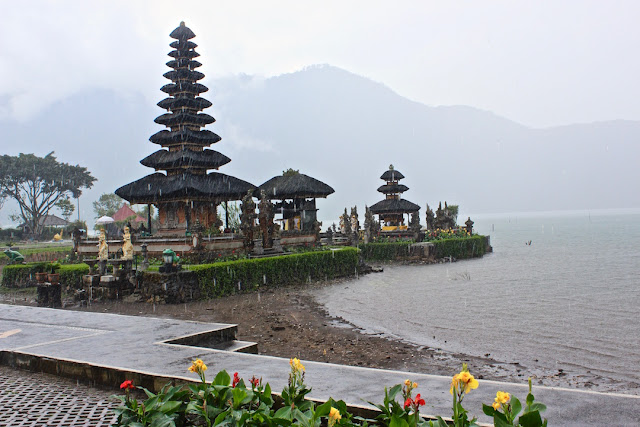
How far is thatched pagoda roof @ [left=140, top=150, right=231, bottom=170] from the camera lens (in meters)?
28.8

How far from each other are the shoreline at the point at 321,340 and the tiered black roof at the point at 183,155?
374 inches

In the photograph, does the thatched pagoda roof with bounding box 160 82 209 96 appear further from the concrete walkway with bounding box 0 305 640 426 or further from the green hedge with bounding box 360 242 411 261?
the concrete walkway with bounding box 0 305 640 426

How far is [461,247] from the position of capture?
1602 inches

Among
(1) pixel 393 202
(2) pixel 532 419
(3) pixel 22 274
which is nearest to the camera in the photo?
(2) pixel 532 419

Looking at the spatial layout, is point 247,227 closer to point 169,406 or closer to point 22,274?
point 22,274

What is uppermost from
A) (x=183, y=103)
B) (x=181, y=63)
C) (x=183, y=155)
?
(x=181, y=63)

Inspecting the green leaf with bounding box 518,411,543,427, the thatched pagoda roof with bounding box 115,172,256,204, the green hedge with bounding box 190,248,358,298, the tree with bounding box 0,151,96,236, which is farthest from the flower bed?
the tree with bounding box 0,151,96,236

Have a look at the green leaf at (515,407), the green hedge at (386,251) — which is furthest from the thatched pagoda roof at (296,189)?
the green leaf at (515,407)

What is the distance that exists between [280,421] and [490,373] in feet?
22.4

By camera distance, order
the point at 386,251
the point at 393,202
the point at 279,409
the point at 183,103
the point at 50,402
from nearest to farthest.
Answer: the point at 279,409
the point at 50,402
the point at 183,103
the point at 386,251
the point at 393,202

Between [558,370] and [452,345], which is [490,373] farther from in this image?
[452,345]

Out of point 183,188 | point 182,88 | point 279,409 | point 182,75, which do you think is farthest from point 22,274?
point 279,409

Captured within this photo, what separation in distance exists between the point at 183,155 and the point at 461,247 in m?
21.9

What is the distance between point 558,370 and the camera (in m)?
10.2
